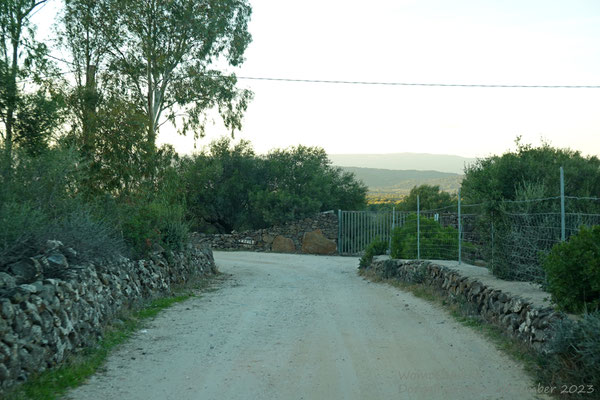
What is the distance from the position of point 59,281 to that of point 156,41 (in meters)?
20.3

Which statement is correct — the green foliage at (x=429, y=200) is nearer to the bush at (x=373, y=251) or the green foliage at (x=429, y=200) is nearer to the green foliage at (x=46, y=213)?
the bush at (x=373, y=251)

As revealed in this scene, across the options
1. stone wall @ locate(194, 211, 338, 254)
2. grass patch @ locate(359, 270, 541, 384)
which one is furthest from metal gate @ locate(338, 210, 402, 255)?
grass patch @ locate(359, 270, 541, 384)

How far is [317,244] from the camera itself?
31.3 m

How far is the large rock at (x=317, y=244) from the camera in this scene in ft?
102

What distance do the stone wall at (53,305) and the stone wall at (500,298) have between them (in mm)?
5723

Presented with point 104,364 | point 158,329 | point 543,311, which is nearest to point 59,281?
point 104,364

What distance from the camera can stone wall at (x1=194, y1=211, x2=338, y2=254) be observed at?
103 feet

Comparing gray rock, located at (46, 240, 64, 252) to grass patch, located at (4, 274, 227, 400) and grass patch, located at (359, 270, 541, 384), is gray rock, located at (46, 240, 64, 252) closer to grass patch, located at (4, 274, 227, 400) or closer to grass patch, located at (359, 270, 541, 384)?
grass patch, located at (4, 274, 227, 400)

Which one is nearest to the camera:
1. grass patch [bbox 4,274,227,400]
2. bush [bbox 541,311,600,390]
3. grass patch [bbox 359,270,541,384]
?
bush [bbox 541,311,600,390]

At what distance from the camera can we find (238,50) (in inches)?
1094

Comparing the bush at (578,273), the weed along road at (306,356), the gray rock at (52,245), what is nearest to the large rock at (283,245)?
the weed along road at (306,356)

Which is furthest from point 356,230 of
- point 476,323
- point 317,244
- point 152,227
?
point 476,323

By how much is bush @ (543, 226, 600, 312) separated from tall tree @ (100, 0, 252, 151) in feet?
68.3

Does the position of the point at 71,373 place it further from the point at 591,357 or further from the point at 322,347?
the point at 591,357
